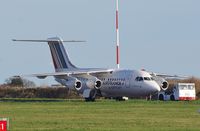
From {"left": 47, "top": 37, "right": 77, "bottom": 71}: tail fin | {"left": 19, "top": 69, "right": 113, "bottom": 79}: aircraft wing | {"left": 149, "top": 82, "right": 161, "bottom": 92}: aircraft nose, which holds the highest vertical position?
{"left": 47, "top": 37, "right": 77, "bottom": 71}: tail fin

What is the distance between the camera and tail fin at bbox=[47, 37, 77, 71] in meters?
74.0

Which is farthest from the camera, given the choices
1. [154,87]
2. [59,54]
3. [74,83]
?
[59,54]

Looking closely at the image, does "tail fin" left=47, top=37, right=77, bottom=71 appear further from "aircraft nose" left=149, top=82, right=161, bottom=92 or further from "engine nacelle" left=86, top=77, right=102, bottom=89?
"aircraft nose" left=149, top=82, right=161, bottom=92

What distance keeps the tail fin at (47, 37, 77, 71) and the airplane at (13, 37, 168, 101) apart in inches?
68.2

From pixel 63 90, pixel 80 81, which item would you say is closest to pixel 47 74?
pixel 80 81

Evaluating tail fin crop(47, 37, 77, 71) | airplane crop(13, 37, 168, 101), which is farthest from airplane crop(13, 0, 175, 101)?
tail fin crop(47, 37, 77, 71)

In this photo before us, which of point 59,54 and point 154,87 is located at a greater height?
point 59,54

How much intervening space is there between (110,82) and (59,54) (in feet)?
26.9

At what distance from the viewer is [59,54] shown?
7419 centimetres

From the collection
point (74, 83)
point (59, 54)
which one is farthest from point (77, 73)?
point (59, 54)

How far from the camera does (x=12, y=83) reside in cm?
10356

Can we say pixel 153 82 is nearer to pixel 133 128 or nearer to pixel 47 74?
pixel 47 74

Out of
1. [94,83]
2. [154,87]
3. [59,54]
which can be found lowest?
[154,87]

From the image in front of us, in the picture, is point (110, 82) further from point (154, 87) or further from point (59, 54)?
point (59, 54)
